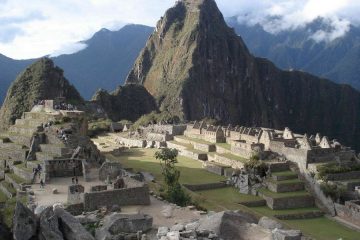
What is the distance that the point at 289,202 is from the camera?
3819cm

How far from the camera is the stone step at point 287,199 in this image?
3772cm

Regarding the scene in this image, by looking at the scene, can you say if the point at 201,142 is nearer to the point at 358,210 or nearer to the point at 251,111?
the point at 358,210

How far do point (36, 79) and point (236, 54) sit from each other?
108633 mm

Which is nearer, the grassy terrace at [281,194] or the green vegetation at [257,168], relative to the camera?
the grassy terrace at [281,194]

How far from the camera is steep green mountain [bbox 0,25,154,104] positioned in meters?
134

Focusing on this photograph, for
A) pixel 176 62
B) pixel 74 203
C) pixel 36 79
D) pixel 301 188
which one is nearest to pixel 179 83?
pixel 176 62

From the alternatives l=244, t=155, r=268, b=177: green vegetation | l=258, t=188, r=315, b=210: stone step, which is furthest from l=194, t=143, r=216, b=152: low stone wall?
l=258, t=188, r=315, b=210: stone step

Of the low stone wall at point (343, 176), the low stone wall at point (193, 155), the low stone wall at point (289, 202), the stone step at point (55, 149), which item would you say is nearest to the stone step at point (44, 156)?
the stone step at point (55, 149)

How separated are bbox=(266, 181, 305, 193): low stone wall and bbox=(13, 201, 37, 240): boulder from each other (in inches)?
1027

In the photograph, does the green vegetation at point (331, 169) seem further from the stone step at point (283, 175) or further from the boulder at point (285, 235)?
the boulder at point (285, 235)

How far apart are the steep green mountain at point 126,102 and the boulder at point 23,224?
96.2 m

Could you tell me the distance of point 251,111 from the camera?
19312cm

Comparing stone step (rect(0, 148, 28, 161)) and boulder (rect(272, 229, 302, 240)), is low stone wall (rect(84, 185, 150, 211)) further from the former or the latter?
stone step (rect(0, 148, 28, 161))

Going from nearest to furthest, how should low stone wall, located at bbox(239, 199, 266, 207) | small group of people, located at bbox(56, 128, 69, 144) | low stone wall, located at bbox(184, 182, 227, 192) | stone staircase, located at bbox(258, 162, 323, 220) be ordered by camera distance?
small group of people, located at bbox(56, 128, 69, 144) < stone staircase, located at bbox(258, 162, 323, 220) < low stone wall, located at bbox(239, 199, 266, 207) < low stone wall, located at bbox(184, 182, 227, 192)
